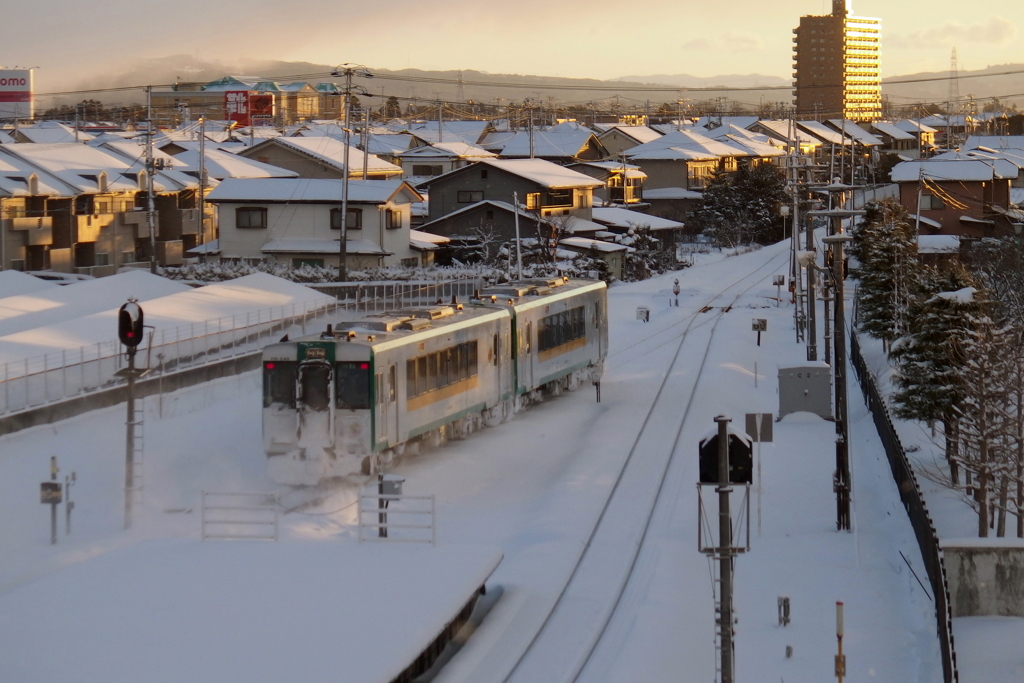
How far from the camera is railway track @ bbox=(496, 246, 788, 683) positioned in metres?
11.0

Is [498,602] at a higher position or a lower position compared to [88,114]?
lower

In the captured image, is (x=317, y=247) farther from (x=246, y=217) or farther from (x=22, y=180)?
(x=22, y=180)

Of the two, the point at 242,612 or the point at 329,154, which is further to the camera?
the point at 329,154

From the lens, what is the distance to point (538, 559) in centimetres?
1401

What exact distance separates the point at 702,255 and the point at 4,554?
49421 millimetres

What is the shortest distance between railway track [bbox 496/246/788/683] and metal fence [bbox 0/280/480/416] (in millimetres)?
5726

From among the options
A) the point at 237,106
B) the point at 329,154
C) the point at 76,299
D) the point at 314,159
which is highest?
the point at 237,106

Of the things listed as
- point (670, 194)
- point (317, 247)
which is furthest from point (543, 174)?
point (670, 194)

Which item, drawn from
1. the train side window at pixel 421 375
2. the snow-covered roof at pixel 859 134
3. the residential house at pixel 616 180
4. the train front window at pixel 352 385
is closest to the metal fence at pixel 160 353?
the train front window at pixel 352 385

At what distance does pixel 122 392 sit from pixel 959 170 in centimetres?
3630

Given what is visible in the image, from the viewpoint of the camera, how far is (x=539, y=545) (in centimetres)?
1454

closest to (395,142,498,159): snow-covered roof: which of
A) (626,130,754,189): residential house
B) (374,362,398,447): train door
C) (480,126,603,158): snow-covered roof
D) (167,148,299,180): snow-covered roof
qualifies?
(480,126,603,158): snow-covered roof

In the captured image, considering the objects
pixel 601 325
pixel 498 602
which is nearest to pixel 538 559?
pixel 498 602

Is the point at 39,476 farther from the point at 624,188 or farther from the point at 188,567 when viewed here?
the point at 624,188
